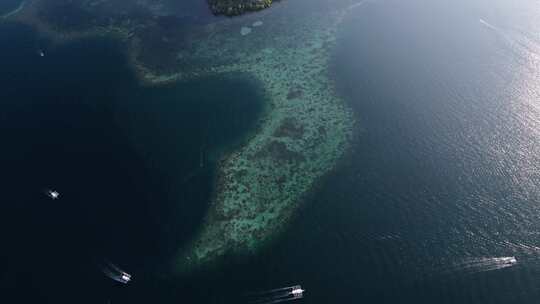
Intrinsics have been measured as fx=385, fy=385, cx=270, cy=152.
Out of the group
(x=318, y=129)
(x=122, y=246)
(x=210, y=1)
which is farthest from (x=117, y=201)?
(x=210, y=1)

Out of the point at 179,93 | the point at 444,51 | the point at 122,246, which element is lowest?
the point at 122,246

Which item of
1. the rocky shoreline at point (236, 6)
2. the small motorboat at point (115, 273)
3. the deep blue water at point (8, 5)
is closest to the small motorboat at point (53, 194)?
the small motorboat at point (115, 273)

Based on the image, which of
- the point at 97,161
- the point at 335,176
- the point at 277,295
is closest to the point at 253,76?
the point at 335,176

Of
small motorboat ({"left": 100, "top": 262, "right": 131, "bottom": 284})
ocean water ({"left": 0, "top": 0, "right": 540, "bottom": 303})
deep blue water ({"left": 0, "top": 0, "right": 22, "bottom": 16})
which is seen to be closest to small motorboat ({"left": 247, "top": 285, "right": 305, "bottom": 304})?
ocean water ({"left": 0, "top": 0, "right": 540, "bottom": 303})

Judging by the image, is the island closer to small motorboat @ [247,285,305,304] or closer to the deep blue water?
the deep blue water

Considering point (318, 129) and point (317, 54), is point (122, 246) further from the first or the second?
point (317, 54)

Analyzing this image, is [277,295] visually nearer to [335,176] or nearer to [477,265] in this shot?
[335,176]
